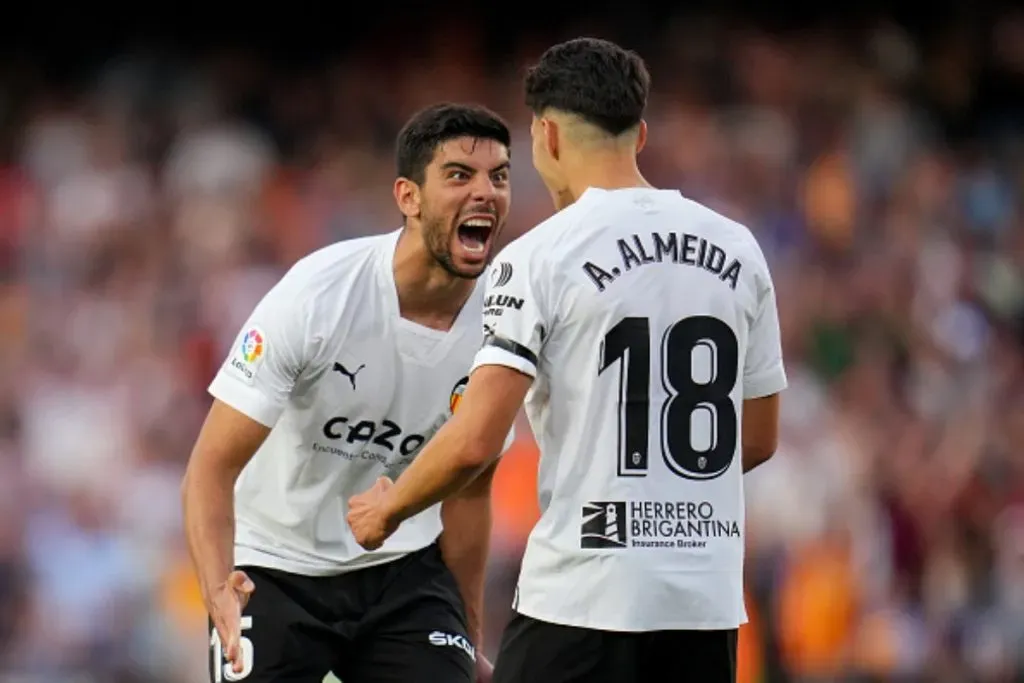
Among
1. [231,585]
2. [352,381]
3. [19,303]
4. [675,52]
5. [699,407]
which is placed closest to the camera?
[699,407]

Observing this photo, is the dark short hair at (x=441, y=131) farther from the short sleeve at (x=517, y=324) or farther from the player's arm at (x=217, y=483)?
the short sleeve at (x=517, y=324)

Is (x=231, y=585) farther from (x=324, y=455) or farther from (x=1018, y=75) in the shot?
(x=1018, y=75)

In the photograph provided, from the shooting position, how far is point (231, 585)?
5.64 metres

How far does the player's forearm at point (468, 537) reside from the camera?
6.41 metres

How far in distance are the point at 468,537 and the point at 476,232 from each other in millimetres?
1021

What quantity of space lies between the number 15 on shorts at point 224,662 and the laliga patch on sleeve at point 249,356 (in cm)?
78

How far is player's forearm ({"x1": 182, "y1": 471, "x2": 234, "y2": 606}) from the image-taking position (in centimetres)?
581

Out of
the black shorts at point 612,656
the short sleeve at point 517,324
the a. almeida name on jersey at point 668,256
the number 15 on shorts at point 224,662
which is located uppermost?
the a. almeida name on jersey at point 668,256

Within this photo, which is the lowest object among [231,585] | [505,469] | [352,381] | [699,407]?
[231,585]

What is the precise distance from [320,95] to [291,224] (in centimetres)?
166

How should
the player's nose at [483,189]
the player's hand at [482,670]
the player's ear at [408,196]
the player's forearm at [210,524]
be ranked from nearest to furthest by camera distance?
the player's forearm at [210,524]
the player's nose at [483,189]
the player's ear at [408,196]
the player's hand at [482,670]

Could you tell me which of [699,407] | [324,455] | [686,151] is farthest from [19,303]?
[699,407]

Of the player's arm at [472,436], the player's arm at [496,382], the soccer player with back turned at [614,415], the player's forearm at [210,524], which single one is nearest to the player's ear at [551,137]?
the soccer player with back turned at [614,415]

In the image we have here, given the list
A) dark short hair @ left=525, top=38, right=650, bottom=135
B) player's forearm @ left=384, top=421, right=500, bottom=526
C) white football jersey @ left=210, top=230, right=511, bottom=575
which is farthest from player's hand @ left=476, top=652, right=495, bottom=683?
dark short hair @ left=525, top=38, right=650, bottom=135
